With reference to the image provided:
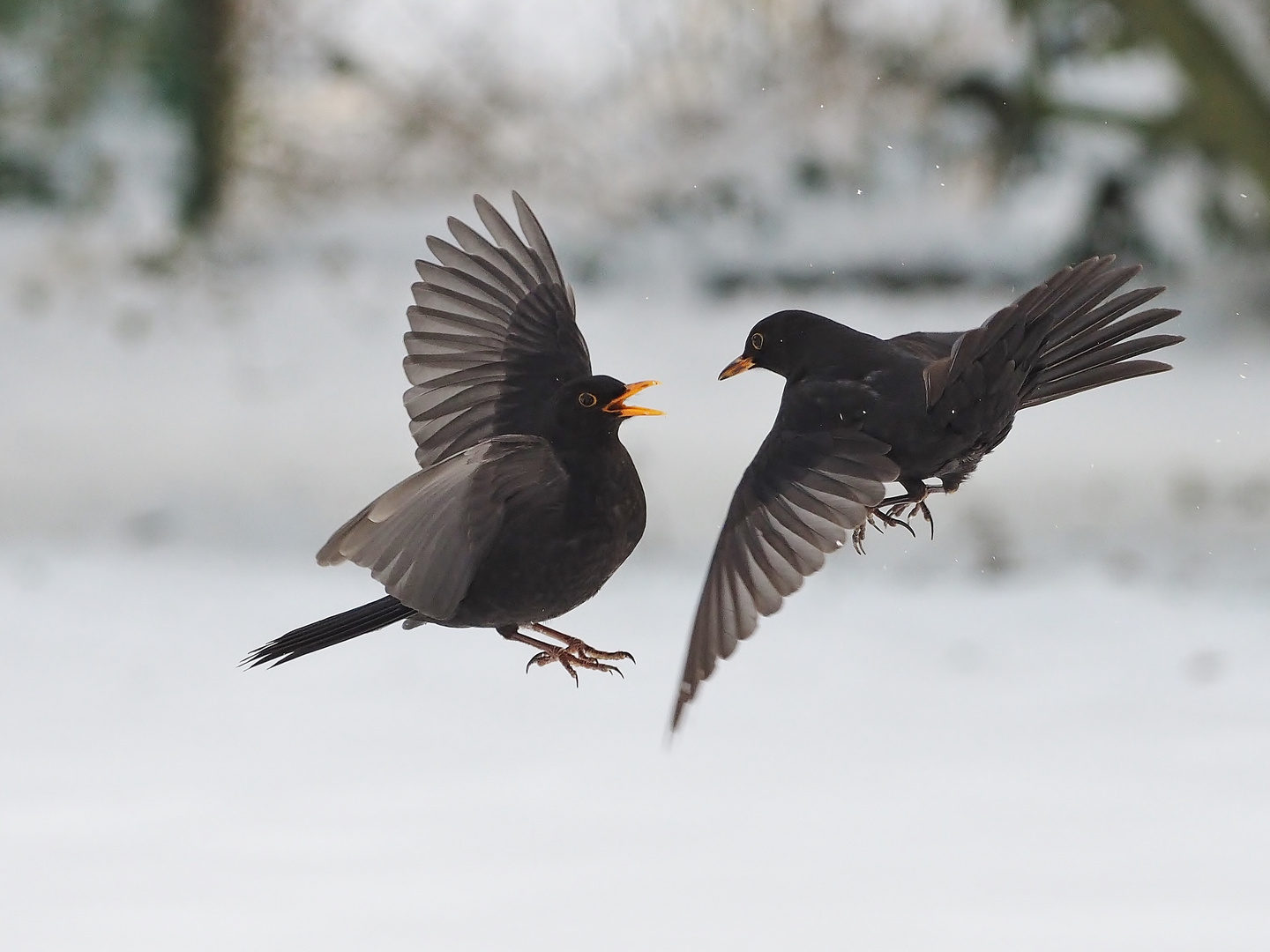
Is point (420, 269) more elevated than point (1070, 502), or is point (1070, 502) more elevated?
point (1070, 502)

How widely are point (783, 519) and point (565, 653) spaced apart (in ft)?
1.25

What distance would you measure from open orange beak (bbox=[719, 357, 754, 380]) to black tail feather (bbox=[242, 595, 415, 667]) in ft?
1.32

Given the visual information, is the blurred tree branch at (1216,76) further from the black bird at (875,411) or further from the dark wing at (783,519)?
the dark wing at (783,519)

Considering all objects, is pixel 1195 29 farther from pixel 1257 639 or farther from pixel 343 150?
pixel 343 150

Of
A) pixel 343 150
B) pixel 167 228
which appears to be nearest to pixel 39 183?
pixel 167 228

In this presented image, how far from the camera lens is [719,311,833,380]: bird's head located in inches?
67.5

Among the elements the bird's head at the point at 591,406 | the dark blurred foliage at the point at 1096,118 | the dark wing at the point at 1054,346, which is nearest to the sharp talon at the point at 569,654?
the bird's head at the point at 591,406

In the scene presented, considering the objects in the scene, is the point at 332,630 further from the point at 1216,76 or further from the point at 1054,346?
the point at 1216,76

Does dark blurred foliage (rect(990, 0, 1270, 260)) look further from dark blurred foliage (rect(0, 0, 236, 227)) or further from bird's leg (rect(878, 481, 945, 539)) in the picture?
bird's leg (rect(878, 481, 945, 539))

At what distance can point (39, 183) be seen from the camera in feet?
40.0

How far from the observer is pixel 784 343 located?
1735 millimetres

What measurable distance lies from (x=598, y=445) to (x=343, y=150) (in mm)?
10704

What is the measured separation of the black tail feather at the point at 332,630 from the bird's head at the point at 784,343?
42cm

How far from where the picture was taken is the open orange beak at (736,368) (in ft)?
5.50
